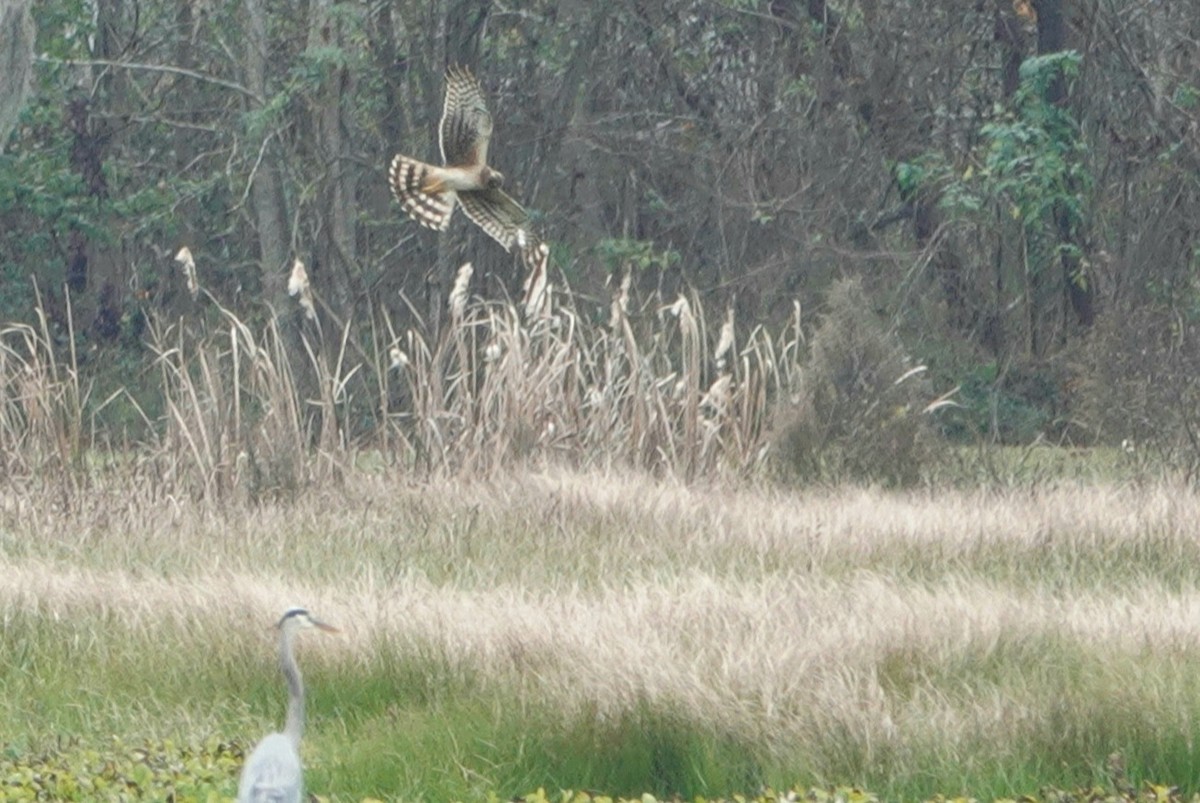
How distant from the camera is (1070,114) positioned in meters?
17.5

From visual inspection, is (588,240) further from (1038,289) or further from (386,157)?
(1038,289)

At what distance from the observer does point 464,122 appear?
1004 centimetres

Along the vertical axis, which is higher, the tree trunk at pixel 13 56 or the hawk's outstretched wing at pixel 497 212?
the tree trunk at pixel 13 56

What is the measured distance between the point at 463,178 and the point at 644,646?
4357mm

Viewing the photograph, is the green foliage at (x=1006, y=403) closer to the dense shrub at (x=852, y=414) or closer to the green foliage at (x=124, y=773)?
the dense shrub at (x=852, y=414)

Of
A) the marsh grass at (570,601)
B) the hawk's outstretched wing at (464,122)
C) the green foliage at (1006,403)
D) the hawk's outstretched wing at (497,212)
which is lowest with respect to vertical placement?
the green foliage at (1006,403)

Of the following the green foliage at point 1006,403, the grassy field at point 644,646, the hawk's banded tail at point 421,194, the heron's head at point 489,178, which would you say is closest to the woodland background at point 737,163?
the green foliage at point 1006,403

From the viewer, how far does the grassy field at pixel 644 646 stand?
18.7ft

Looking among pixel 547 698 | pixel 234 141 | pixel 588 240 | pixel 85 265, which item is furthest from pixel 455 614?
pixel 85 265

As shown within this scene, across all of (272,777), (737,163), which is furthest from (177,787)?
(737,163)

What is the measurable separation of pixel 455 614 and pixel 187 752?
3.42 ft

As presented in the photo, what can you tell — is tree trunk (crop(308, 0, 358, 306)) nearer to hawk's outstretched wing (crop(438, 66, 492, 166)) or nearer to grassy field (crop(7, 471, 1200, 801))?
hawk's outstretched wing (crop(438, 66, 492, 166))

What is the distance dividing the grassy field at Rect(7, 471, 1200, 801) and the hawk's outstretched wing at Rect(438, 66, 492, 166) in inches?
72.0

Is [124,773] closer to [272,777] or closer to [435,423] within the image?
[272,777]
